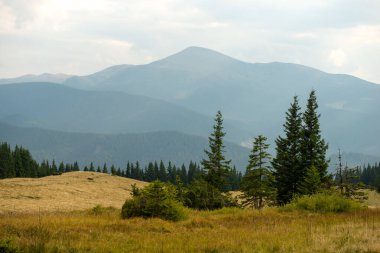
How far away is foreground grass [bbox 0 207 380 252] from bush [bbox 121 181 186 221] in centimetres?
111

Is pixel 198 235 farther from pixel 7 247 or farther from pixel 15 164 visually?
pixel 15 164

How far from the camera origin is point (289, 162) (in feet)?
152

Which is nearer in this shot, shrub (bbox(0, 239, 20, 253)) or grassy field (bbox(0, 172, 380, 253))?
shrub (bbox(0, 239, 20, 253))

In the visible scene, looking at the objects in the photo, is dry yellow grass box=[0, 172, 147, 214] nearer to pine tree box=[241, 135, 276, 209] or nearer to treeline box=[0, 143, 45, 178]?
pine tree box=[241, 135, 276, 209]

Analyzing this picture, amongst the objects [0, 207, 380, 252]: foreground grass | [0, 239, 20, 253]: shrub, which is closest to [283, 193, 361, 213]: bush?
[0, 207, 380, 252]: foreground grass

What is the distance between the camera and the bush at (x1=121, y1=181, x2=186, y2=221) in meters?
17.3

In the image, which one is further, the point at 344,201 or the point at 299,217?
the point at 344,201

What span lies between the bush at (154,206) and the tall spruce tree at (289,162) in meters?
30.8

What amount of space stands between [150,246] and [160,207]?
243 inches

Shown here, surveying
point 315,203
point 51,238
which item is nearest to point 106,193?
point 315,203

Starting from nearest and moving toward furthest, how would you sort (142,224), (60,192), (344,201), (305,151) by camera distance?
(142,224)
(344,201)
(305,151)
(60,192)

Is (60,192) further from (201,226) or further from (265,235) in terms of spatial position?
(265,235)

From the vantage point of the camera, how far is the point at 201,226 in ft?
51.5

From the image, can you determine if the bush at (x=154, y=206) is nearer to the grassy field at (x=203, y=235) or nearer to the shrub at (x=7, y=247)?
the grassy field at (x=203, y=235)
